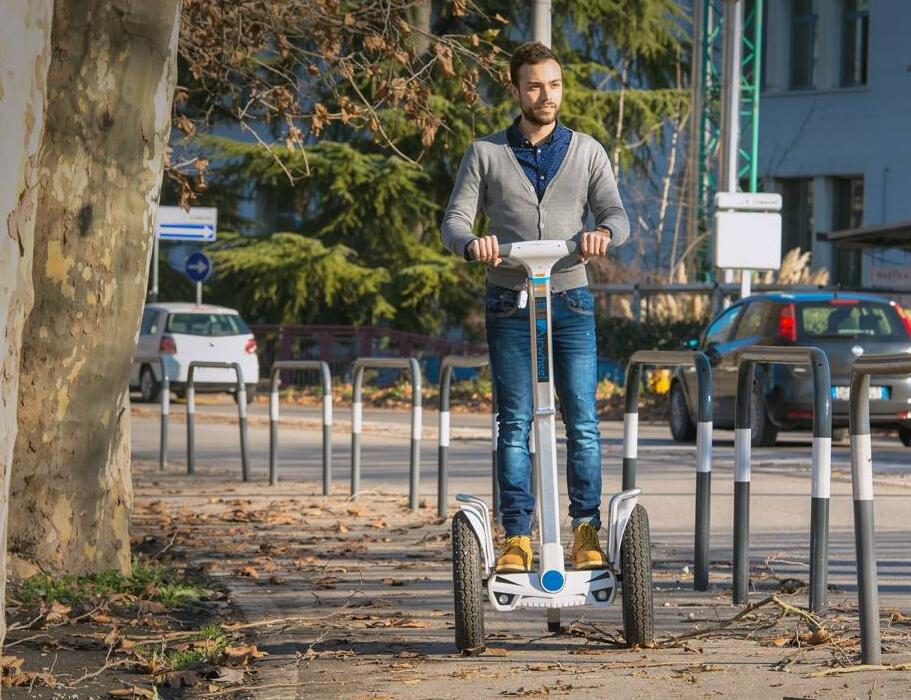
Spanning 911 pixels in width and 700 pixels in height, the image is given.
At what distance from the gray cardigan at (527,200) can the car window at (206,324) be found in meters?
25.0

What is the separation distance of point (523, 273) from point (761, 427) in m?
13.1

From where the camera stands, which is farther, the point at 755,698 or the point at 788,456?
the point at 788,456

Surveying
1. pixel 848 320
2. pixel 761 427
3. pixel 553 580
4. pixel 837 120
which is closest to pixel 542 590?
pixel 553 580

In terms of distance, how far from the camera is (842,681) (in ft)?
20.1

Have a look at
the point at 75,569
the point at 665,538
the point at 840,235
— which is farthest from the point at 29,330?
the point at 840,235

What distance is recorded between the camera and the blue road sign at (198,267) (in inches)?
1377

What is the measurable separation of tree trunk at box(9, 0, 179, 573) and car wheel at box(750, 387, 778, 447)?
11.5 metres

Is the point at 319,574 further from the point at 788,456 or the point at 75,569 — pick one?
the point at 788,456

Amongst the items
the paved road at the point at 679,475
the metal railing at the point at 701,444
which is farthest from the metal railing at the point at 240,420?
the metal railing at the point at 701,444

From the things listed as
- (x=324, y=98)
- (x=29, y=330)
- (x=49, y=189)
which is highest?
(x=324, y=98)

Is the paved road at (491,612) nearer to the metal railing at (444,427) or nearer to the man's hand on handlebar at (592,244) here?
the metal railing at (444,427)

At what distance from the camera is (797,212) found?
4231 centimetres

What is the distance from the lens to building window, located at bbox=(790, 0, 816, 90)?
4178 cm

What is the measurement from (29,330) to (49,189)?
1.99 ft
